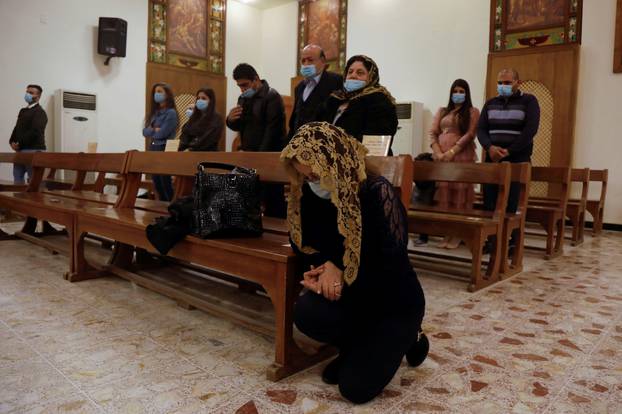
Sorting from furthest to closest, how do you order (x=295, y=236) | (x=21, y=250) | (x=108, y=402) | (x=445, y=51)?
(x=445, y=51) → (x=21, y=250) → (x=295, y=236) → (x=108, y=402)

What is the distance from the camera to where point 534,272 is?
3.79 m

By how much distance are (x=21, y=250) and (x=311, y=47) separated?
265 centimetres

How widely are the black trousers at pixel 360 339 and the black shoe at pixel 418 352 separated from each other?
15 cm

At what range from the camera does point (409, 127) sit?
25.2 feet

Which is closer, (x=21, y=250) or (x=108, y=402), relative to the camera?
(x=108, y=402)

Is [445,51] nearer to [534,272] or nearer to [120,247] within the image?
[534,272]

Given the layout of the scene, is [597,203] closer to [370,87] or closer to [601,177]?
[601,177]

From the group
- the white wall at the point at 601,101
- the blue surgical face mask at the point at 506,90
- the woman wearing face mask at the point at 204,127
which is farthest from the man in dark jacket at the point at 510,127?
the white wall at the point at 601,101

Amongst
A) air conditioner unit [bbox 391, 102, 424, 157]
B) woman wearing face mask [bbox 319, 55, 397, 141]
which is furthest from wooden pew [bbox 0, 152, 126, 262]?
air conditioner unit [bbox 391, 102, 424, 157]

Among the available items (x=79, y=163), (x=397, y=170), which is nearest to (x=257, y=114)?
(x=79, y=163)

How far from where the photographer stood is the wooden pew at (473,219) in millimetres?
3174

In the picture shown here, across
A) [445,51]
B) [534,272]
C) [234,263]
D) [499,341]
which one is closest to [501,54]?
[445,51]

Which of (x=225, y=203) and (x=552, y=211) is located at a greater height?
(x=225, y=203)

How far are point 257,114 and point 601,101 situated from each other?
4.91 metres
